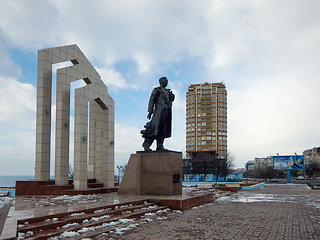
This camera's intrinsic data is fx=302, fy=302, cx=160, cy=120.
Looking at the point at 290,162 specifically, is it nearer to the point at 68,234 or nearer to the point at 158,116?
the point at 158,116

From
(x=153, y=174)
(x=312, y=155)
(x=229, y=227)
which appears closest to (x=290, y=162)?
(x=153, y=174)

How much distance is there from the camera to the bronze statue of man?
1312cm

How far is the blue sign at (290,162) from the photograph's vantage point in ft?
145

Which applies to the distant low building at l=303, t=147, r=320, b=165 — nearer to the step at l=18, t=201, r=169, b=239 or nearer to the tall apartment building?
Answer: the tall apartment building

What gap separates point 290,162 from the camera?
44688mm

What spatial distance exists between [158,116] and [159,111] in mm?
222

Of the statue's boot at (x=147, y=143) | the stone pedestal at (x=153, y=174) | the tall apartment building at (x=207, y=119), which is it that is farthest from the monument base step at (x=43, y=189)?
the tall apartment building at (x=207, y=119)

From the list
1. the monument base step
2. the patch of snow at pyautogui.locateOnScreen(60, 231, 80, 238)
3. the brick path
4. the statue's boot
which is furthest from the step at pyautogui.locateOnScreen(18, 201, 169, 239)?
the monument base step

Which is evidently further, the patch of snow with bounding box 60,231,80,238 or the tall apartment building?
the tall apartment building

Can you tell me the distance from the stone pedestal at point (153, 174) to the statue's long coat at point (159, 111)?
3.43ft

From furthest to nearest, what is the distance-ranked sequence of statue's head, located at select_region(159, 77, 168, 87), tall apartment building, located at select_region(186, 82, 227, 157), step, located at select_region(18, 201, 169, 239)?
tall apartment building, located at select_region(186, 82, 227, 157)
statue's head, located at select_region(159, 77, 168, 87)
step, located at select_region(18, 201, 169, 239)

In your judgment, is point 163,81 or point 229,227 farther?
point 163,81

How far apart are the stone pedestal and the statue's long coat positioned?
1046 millimetres

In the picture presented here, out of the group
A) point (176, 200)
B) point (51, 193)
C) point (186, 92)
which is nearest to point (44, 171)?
point (51, 193)
